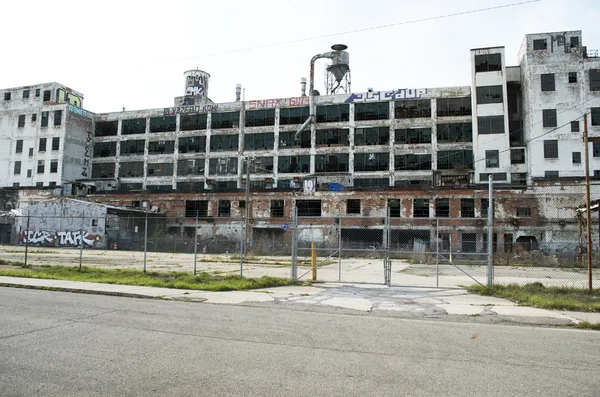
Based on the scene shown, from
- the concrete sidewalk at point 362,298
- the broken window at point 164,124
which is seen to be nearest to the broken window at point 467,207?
the concrete sidewalk at point 362,298

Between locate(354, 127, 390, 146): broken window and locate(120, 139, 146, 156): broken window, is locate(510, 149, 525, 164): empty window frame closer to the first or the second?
locate(354, 127, 390, 146): broken window

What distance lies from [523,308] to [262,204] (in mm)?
47549

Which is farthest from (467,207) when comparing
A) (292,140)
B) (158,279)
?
(158,279)

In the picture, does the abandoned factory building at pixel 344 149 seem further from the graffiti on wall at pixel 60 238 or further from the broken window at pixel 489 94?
the graffiti on wall at pixel 60 238

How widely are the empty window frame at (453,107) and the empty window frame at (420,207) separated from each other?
15.2 metres

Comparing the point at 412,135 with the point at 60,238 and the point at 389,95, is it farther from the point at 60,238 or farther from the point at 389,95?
the point at 60,238

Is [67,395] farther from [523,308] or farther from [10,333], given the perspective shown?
[523,308]

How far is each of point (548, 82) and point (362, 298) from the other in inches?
2093

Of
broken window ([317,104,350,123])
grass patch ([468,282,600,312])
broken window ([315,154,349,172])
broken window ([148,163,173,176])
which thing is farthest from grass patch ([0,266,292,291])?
broken window ([148,163,173,176])

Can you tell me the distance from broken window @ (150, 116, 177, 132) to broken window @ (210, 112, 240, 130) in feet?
23.8

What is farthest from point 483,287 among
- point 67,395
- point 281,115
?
point 281,115

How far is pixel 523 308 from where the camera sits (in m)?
11.4

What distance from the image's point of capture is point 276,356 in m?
6.15

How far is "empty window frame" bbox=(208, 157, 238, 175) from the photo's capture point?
67269 millimetres
